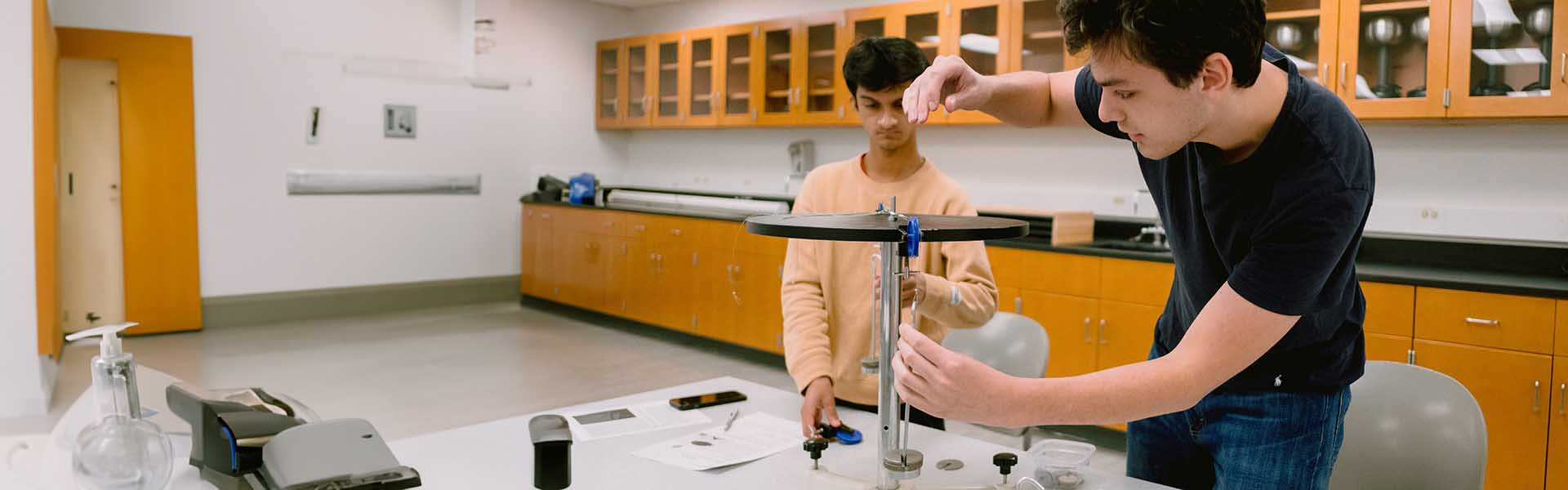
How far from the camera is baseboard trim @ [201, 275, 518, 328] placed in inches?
227

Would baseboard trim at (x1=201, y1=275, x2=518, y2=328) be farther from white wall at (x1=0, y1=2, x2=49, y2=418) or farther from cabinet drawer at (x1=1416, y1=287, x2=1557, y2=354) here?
cabinet drawer at (x1=1416, y1=287, x2=1557, y2=354)

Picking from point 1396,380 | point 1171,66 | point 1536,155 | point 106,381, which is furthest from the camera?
point 1536,155

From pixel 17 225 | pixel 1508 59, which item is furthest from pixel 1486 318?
pixel 17 225

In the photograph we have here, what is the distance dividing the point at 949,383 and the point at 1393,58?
3000 mm

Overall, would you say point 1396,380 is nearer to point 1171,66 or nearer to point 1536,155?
point 1171,66

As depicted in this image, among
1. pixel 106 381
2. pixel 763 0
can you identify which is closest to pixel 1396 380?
pixel 106 381

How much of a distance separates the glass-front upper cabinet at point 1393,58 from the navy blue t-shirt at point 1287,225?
2.33 metres

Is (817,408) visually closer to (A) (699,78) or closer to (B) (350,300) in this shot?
(A) (699,78)

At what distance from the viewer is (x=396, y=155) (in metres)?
6.36

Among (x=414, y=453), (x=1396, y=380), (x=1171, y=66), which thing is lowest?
(x=414, y=453)

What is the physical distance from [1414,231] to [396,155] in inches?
218

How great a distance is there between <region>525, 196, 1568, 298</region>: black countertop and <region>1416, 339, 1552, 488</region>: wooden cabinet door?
0.62 feet

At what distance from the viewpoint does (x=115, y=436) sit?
121 centimetres

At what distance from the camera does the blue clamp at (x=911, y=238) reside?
1.15m
